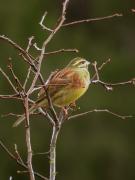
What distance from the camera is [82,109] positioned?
67.8 ft

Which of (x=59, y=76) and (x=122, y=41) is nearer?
(x=59, y=76)

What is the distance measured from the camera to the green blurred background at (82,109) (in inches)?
817

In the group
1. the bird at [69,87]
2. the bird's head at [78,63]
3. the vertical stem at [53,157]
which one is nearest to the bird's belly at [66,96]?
the bird at [69,87]

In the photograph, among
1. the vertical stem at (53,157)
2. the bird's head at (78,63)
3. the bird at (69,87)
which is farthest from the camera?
the bird's head at (78,63)

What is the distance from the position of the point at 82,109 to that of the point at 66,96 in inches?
511

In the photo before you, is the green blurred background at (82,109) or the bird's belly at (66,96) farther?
the green blurred background at (82,109)

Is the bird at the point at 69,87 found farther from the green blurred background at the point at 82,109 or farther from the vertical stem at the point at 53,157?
the green blurred background at the point at 82,109

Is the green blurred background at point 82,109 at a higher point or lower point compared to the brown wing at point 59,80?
lower

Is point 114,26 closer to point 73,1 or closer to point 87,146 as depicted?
point 73,1

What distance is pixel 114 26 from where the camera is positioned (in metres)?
24.3

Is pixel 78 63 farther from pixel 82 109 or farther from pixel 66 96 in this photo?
pixel 82 109

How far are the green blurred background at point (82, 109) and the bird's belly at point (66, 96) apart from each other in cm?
1224

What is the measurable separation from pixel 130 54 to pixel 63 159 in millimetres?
3013

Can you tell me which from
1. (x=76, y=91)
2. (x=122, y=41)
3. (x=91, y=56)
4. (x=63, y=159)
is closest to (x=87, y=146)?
(x=63, y=159)
